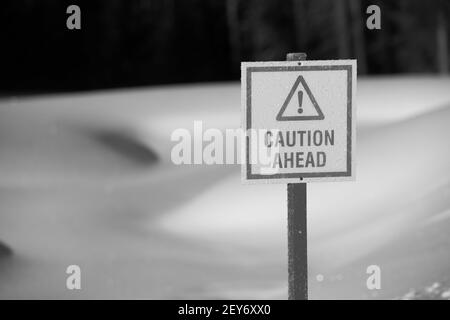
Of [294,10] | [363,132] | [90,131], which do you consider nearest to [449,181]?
[363,132]

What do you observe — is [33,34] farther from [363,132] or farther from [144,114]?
[363,132]

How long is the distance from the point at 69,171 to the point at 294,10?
3.65 ft

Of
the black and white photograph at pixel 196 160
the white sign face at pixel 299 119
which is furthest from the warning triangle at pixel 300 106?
the black and white photograph at pixel 196 160

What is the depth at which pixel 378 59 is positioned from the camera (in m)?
3.11

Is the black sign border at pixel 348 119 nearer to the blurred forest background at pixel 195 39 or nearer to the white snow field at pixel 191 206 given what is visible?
the white snow field at pixel 191 206

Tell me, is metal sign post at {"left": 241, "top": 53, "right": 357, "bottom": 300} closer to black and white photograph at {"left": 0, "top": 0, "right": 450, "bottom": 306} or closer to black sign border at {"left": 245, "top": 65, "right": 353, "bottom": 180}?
black sign border at {"left": 245, "top": 65, "right": 353, "bottom": 180}

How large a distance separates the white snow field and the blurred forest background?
0.09 m

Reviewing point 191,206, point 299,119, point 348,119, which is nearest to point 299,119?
point 299,119

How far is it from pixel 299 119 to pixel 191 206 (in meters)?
1.45

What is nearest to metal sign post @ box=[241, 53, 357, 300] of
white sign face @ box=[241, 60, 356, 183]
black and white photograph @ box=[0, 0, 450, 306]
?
white sign face @ box=[241, 60, 356, 183]

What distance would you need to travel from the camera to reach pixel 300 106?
5.92ft

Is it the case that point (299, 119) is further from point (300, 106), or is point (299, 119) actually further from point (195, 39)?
point (195, 39)

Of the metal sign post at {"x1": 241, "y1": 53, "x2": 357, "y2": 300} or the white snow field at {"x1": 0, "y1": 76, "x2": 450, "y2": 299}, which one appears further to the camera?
the white snow field at {"x1": 0, "y1": 76, "x2": 450, "y2": 299}

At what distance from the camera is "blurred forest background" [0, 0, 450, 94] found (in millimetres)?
3041
